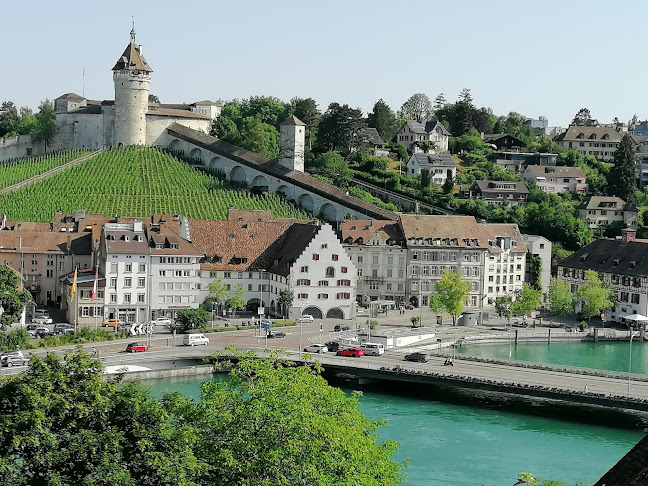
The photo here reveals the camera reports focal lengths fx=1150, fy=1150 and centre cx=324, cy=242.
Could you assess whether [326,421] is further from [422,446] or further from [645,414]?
[645,414]

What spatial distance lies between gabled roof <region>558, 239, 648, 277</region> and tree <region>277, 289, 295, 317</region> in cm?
2269

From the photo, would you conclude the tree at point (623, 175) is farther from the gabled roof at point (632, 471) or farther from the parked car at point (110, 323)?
the gabled roof at point (632, 471)

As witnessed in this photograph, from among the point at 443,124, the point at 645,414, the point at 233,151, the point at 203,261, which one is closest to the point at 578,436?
the point at 645,414

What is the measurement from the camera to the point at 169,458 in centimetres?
2381

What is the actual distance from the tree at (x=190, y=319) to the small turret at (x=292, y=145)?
35444 mm

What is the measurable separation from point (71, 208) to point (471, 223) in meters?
28.2

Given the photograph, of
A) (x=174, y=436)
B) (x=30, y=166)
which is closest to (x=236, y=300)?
(x=30, y=166)

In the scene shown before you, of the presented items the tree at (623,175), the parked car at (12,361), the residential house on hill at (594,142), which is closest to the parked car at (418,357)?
the parked car at (12,361)

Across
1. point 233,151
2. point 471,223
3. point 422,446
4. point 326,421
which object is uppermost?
point 233,151

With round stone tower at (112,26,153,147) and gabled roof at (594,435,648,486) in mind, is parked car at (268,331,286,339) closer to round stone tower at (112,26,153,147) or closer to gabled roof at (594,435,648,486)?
gabled roof at (594,435,648,486)

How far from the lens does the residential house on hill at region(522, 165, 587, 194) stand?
10781 cm

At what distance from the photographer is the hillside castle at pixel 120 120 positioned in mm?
101562

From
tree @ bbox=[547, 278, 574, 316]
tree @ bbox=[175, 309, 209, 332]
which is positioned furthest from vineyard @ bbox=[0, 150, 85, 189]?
tree @ bbox=[547, 278, 574, 316]

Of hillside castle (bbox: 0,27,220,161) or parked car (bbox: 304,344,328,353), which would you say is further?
hillside castle (bbox: 0,27,220,161)
